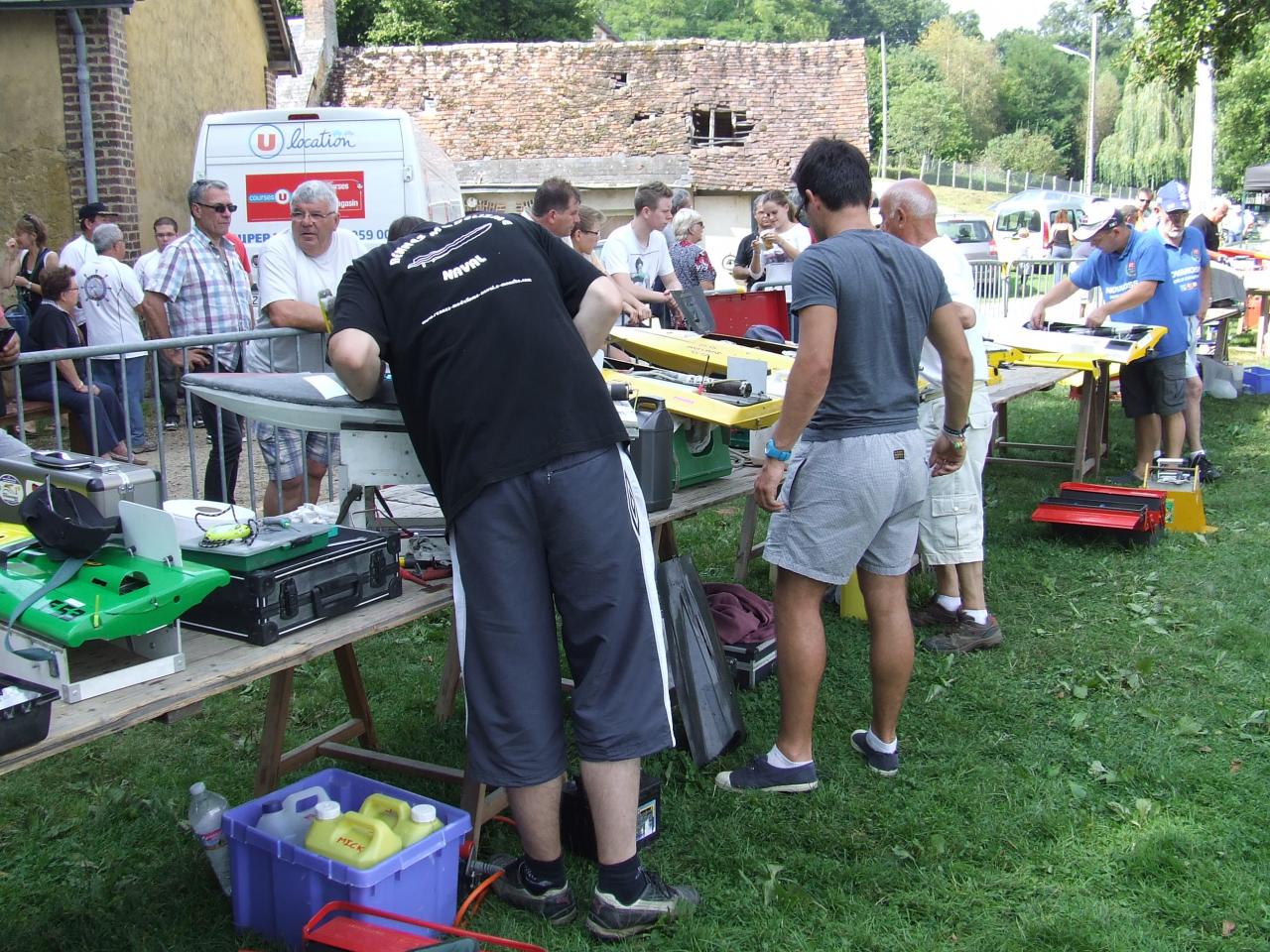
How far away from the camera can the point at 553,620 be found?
2787 millimetres

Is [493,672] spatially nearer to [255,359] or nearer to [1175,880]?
[1175,880]

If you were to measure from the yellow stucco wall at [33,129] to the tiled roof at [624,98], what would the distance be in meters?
15.5

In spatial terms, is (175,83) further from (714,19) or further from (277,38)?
(714,19)

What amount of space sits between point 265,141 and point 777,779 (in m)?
7.34

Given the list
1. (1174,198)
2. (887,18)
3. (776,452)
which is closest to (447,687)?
(776,452)

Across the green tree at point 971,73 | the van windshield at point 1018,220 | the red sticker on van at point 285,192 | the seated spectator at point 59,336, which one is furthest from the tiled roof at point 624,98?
the green tree at point 971,73

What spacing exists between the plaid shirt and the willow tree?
165 ft

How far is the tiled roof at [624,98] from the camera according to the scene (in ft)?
88.0

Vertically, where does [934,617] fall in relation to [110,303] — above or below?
below

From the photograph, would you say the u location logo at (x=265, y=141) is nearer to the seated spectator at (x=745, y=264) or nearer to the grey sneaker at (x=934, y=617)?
the seated spectator at (x=745, y=264)

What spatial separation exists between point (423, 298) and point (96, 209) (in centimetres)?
782

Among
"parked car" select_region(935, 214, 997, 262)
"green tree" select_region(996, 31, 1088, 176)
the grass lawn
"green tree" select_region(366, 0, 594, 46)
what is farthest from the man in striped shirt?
"green tree" select_region(996, 31, 1088, 176)

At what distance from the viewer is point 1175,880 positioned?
3.07m

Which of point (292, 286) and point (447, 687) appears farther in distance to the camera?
point (292, 286)
